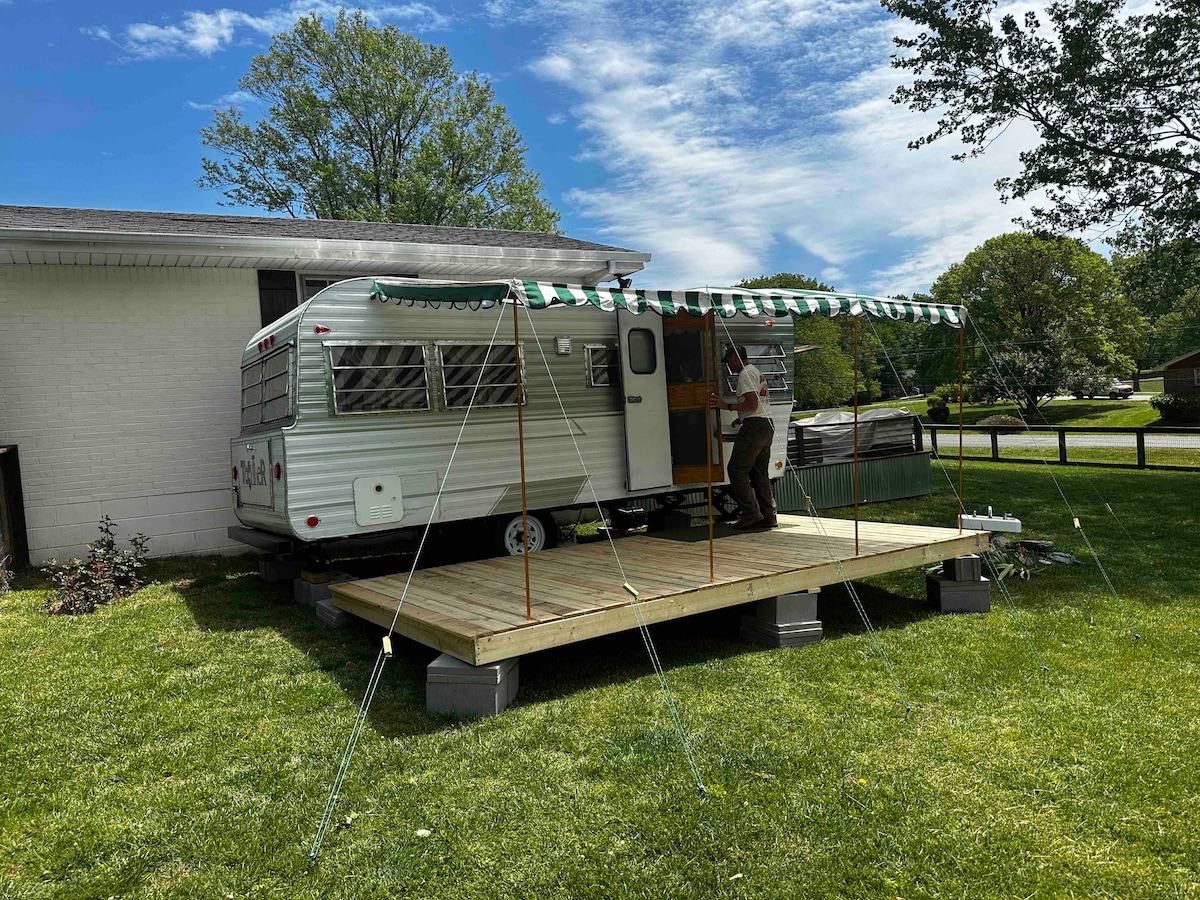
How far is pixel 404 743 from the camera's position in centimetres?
429

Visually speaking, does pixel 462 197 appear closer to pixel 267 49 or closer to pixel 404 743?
pixel 267 49

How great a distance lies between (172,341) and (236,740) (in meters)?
6.14

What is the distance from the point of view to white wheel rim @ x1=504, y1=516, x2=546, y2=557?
7840 mm

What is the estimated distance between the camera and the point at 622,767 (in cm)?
392

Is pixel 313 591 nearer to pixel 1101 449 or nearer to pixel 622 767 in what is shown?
pixel 622 767

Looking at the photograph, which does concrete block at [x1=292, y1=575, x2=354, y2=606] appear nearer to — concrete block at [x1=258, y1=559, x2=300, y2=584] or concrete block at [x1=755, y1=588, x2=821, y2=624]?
concrete block at [x1=258, y1=559, x2=300, y2=584]

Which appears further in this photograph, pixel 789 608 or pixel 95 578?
pixel 95 578

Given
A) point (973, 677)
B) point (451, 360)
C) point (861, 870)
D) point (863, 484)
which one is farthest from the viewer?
point (863, 484)

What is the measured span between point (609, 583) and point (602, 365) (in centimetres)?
298

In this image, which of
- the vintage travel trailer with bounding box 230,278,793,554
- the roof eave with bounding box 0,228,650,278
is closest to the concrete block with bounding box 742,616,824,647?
the vintage travel trailer with bounding box 230,278,793,554

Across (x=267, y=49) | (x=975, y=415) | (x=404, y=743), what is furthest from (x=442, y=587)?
(x=975, y=415)

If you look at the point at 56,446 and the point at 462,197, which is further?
the point at 462,197

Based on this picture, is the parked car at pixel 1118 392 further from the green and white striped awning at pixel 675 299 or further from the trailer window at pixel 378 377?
the trailer window at pixel 378 377

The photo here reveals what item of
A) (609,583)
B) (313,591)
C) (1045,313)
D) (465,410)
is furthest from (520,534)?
(1045,313)
